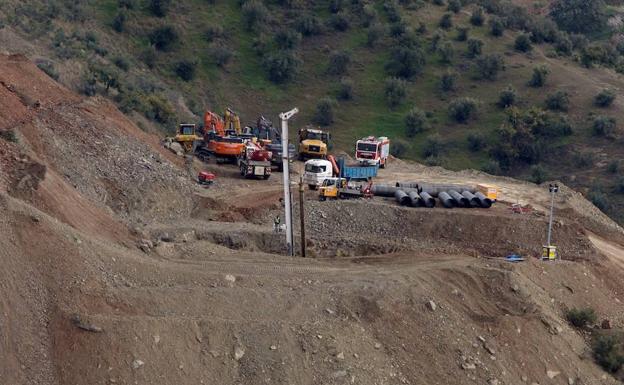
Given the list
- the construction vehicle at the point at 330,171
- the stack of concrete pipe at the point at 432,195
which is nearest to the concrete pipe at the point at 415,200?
the stack of concrete pipe at the point at 432,195

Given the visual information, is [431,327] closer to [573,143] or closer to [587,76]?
[573,143]

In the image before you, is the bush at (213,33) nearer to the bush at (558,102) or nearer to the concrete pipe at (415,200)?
the bush at (558,102)

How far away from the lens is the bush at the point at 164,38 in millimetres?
68250

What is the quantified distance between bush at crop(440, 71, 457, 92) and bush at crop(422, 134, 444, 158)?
7.53 metres

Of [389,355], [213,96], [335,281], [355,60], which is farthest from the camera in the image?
[355,60]

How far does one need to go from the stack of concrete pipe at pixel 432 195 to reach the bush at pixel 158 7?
37357 mm

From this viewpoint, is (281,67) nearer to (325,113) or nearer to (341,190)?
(325,113)

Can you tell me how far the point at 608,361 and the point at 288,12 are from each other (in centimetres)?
5451

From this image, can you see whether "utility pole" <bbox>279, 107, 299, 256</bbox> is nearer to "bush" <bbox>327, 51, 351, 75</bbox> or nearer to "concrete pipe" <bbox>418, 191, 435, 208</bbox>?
"concrete pipe" <bbox>418, 191, 435, 208</bbox>

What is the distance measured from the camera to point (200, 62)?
224 ft

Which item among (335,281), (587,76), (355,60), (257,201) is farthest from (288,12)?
(335,281)

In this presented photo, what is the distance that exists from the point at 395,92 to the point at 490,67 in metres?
7.31

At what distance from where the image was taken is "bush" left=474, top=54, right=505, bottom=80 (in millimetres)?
Answer: 67562

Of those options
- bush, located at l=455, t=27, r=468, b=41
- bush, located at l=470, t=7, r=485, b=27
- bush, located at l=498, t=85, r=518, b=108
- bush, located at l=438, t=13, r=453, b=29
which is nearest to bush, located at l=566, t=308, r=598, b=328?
bush, located at l=498, t=85, r=518, b=108
